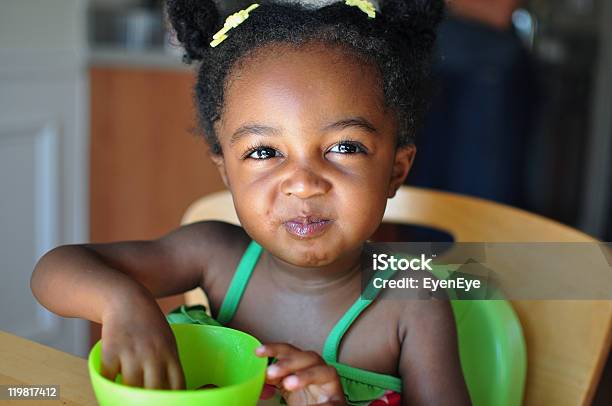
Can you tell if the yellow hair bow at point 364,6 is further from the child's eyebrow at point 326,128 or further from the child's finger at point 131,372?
the child's finger at point 131,372

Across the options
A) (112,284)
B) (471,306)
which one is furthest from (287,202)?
(471,306)

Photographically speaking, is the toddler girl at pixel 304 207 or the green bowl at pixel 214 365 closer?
the green bowl at pixel 214 365

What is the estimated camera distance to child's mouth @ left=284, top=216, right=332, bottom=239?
781mm

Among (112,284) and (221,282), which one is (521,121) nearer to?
(221,282)

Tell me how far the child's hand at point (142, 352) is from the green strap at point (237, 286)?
0.95 feet

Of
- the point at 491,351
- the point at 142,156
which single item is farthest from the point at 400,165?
the point at 142,156

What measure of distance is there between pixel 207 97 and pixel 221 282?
0.21 meters

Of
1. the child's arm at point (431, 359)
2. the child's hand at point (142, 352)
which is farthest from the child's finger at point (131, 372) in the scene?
the child's arm at point (431, 359)

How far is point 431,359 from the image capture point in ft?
2.79

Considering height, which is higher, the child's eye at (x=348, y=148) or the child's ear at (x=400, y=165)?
the child's eye at (x=348, y=148)

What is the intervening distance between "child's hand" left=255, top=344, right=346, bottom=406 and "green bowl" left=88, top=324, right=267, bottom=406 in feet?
0.05

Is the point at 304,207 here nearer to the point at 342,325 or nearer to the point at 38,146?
the point at 342,325

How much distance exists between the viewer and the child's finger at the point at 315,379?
2.03 feet

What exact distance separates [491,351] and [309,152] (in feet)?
1.20
